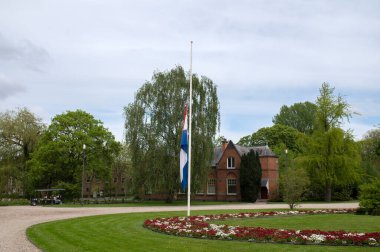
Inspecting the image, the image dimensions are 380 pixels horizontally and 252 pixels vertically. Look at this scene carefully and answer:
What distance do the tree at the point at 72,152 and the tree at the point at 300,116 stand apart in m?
49.4

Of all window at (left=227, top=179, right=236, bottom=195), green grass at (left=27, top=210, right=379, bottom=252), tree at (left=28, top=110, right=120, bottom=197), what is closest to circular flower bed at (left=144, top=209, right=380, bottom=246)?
green grass at (left=27, top=210, right=379, bottom=252)

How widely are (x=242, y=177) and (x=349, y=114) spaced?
54.0 feet

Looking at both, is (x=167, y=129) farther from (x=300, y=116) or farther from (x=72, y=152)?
(x=300, y=116)

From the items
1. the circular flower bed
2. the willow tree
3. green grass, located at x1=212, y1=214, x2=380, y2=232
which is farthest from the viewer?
the willow tree

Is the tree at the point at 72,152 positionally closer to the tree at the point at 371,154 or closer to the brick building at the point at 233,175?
the brick building at the point at 233,175

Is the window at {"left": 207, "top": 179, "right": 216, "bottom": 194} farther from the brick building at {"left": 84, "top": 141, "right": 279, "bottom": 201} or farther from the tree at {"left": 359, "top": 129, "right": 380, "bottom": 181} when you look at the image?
the tree at {"left": 359, "top": 129, "right": 380, "bottom": 181}

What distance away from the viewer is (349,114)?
182ft

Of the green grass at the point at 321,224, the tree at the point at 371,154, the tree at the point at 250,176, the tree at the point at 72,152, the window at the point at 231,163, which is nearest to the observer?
the green grass at the point at 321,224

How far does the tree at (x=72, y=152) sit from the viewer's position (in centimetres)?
5206

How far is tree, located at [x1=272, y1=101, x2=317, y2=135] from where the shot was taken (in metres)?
92.2

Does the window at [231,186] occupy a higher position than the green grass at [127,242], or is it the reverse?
the window at [231,186]

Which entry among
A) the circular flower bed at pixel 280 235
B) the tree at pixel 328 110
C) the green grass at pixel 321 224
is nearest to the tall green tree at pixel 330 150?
the tree at pixel 328 110

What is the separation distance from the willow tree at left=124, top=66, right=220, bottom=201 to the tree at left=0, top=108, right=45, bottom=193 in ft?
56.4

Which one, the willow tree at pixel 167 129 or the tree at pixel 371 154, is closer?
the willow tree at pixel 167 129
